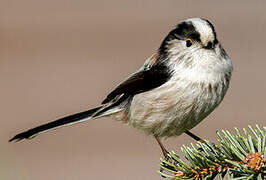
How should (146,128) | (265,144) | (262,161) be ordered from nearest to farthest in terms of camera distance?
(262,161) < (265,144) < (146,128)

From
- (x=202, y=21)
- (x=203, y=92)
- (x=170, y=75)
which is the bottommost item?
(x=203, y=92)

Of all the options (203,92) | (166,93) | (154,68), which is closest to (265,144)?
(203,92)

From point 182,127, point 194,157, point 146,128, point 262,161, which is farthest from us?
point 146,128

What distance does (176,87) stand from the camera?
2213 mm

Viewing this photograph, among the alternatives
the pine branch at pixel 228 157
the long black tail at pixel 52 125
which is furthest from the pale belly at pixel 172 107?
the pine branch at pixel 228 157

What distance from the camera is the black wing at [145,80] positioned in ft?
7.65

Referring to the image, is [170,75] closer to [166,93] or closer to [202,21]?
[166,93]

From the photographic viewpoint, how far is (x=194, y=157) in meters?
1.43

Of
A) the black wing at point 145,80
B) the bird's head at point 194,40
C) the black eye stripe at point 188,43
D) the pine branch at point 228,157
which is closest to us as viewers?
the pine branch at point 228,157

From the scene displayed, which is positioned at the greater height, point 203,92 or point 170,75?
point 170,75

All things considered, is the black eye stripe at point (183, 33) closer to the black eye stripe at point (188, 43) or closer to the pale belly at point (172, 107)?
the black eye stripe at point (188, 43)

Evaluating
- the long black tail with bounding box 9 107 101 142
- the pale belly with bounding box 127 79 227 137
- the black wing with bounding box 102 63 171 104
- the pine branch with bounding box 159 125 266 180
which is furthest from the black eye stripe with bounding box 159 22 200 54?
the pine branch with bounding box 159 125 266 180

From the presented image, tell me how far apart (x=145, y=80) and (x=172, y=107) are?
0.29m

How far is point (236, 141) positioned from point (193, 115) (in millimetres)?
809
